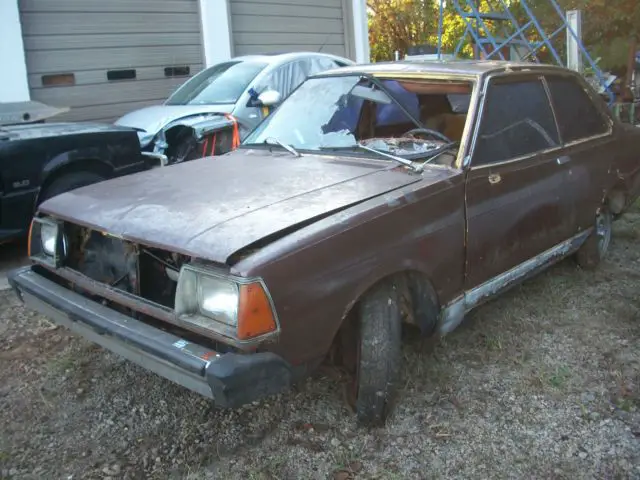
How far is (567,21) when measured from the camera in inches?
394

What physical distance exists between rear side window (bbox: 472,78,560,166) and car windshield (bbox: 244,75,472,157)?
0.62 ft

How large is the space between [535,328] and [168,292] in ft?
7.49

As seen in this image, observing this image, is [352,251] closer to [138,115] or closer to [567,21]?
[138,115]

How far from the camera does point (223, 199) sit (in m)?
2.88

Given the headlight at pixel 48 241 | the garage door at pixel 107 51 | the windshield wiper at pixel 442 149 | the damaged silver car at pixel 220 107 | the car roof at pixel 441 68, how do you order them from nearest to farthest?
1. the headlight at pixel 48 241
2. the windshield wiper at pixel 442 149
3. the car roof at pixel 441 68
4. the damaged silver car at pixel 220 107
5. the garage door at pixel 107 51

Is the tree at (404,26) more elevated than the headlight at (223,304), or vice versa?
the tree at (404,26)

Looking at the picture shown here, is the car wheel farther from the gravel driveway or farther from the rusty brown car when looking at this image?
the gravel driveway

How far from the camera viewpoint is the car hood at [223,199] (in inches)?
97.8

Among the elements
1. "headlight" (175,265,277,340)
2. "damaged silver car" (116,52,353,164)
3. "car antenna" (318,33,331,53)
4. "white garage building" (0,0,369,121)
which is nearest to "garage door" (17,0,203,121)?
"white garage building" (0,0,369,121)

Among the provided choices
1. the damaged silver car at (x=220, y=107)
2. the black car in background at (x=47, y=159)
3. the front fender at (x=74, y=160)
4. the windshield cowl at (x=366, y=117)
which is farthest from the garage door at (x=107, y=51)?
the windshield cowl at (x=366, y=117)

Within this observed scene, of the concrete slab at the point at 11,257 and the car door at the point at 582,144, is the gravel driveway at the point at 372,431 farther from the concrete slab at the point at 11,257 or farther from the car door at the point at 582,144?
the concrete slab at the point at 11,257

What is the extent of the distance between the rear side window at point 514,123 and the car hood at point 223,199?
0.56 metres

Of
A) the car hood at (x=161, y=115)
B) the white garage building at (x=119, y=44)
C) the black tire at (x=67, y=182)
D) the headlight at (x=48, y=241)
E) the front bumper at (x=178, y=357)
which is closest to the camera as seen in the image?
the front bumper at (x=178, y=357)

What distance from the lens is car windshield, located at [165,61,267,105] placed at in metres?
6.54
